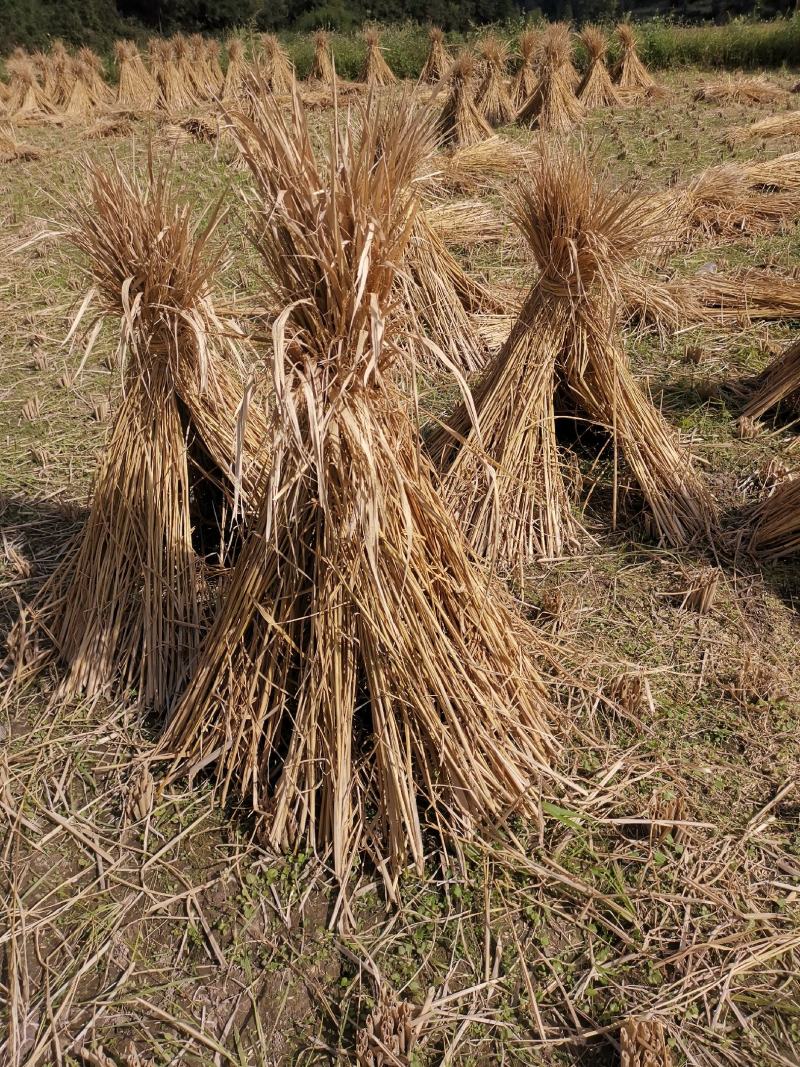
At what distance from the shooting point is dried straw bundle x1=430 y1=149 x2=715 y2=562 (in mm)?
2674

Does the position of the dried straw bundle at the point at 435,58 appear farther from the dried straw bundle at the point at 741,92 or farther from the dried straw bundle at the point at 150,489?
the dried straw bundle at the point at 150,489

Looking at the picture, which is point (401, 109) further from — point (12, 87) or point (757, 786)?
point (12, 87)

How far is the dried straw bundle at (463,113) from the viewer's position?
7855mm

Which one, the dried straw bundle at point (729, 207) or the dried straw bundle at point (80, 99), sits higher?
the dried straw bundle at point (80, 99)

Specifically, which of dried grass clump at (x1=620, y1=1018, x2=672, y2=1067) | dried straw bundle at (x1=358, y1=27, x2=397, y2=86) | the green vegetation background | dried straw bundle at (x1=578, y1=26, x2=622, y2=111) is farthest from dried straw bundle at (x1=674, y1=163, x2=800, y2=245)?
the green vegetation background

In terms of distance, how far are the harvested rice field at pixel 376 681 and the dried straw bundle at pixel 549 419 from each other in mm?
14

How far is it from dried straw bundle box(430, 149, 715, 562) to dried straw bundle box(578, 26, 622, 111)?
7.38 metres

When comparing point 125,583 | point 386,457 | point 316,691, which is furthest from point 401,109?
point 125,583

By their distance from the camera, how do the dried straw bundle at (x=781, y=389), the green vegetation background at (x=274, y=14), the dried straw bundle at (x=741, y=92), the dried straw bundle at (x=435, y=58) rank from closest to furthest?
the dried straw bundle at (x=781, y=389), the dried straw bundle at (x=741, y=92), the dried straw bundle at (x=435, y=58), the green vegetation background at (x=274, y=14)

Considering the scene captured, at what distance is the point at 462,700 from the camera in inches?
74.4

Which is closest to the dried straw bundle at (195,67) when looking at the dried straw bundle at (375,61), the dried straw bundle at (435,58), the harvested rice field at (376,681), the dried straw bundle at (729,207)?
the dried straw bundle at (375,61)

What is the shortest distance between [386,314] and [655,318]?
10.0 feet

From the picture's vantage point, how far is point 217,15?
24.2m

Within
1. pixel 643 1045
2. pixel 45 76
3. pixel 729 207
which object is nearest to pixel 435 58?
pixel 45 76
